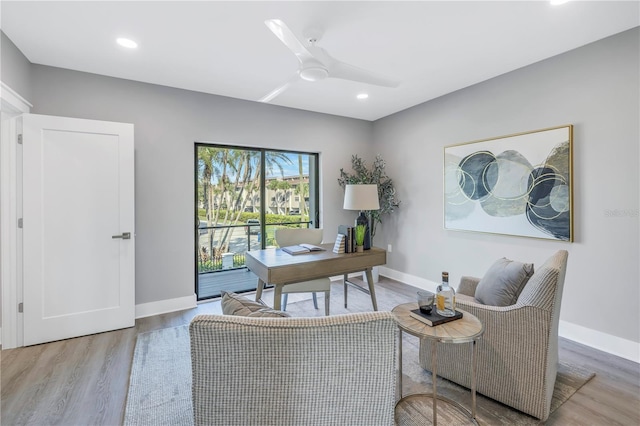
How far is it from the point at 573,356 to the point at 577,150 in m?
1.76

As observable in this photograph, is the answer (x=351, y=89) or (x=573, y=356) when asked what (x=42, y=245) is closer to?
(x=351, y=89)

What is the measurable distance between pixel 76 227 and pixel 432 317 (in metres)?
3.14

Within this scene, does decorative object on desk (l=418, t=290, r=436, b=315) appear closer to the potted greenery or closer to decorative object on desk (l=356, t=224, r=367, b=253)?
decorative object on desk (l=356, t=224, r=367, b=253)

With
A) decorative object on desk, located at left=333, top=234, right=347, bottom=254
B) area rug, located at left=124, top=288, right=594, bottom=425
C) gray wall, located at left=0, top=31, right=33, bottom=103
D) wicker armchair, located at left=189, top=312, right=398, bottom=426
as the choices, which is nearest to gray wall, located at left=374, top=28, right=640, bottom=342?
area rug, located at left=124, top=288, right=594, bottom=425

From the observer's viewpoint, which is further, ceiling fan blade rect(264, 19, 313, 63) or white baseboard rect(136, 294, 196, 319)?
white baseboard rect(136, 294, 196, 319)

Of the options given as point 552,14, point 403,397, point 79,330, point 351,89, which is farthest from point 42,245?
point 552,14

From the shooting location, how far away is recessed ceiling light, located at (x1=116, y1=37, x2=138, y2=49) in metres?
2.45

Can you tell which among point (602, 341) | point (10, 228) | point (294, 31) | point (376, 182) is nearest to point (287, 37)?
point (294, 31)

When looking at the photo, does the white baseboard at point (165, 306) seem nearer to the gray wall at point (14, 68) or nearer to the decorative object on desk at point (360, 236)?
the decorative object on desk at point (360, 236)

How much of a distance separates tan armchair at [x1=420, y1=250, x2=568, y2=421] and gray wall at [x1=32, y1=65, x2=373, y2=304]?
305 centimetres

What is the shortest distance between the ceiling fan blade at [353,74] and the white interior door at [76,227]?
2.16 m

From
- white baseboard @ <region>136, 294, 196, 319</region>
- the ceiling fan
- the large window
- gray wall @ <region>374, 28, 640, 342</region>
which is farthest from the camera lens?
the large window

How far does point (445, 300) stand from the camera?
68.7 inches

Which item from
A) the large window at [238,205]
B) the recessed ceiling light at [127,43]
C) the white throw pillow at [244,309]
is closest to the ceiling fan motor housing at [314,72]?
the recessed ceiling light at [127,43]
